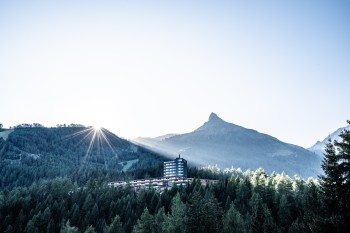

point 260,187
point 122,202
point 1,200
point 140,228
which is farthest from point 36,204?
point 260,187

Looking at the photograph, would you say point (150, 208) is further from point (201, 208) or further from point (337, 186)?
point (337, 186)

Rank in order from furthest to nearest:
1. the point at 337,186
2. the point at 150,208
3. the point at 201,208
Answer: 1. the point at 150,208
2. the point at 201,208
3. the point at 337,186

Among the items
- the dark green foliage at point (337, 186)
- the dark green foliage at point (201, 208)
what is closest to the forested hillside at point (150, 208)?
the dark green foliage at point (201, 208)

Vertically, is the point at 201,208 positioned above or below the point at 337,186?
below

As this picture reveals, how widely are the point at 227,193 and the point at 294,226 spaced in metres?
55.4

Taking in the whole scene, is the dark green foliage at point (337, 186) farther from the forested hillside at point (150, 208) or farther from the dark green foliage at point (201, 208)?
the forested hillside at point (150, 208)

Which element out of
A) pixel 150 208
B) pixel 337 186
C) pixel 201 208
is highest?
pixel 337 186

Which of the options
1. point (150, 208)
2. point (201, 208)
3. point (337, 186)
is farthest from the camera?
point (150, 208)

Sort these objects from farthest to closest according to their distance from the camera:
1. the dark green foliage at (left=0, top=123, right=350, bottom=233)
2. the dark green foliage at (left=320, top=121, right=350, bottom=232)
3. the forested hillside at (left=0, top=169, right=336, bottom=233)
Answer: the forested hillside at (left=0, top=169, right=336, bottom=233), the dark green foliage at (left=0, top=123, right=350, bottom=233), the dark green foliage at (left=320, top=121, right=350, bottom=232)

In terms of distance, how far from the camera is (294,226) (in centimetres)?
7000

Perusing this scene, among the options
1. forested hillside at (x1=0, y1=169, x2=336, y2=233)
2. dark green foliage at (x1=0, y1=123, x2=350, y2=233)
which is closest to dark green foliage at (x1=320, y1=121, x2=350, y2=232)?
dark green foliage at (x1=0, y1=123, x2=350, y2=233)

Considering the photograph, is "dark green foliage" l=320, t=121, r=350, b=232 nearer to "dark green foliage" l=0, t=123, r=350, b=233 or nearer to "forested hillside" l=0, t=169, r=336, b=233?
"dark green foliage" l=0, t=123, r=350, b=233

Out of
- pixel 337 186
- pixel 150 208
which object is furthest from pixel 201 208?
pixel 150 208

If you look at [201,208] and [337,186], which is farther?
[201,208]
